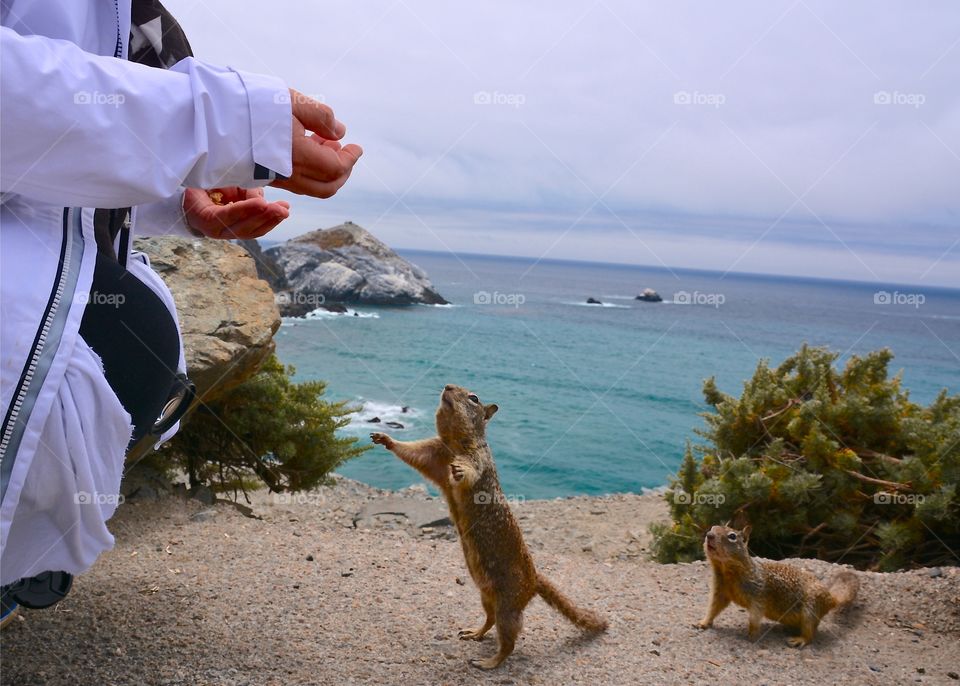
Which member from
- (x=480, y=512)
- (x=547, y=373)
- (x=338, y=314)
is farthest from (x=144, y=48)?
(x=338, y=314)

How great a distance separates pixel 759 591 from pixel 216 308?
4.07m

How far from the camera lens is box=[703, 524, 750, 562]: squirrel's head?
13.7 feet

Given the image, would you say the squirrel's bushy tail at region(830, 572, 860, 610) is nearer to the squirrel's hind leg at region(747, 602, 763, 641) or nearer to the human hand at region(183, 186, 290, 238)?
the squirrel's hind leg at region(747, 602, 763, 641)

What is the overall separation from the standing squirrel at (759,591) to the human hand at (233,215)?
3.04 metres

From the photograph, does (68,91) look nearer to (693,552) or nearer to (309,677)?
(309,677)

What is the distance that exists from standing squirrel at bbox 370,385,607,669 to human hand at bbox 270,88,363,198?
1.78 metres

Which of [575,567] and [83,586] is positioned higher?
[575,567]

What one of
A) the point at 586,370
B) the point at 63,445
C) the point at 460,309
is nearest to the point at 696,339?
the point at 460,309

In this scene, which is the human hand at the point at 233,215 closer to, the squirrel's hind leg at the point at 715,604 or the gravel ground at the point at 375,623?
the gravel ground at the point at 375,623

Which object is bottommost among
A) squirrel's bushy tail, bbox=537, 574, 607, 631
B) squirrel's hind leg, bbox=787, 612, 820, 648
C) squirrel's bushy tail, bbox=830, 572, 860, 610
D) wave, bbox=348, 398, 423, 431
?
wave, bbox=348, 398, 423, 431

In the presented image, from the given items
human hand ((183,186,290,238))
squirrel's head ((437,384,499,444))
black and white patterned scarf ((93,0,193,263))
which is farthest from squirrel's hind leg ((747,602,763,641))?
black and white patterned scarf ((93,0,193,263))

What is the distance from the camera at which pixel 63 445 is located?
1563 millimetres

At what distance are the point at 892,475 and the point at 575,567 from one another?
2.93 metres

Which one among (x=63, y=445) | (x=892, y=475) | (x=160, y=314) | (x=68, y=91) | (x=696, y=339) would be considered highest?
(x=696, y=339)
